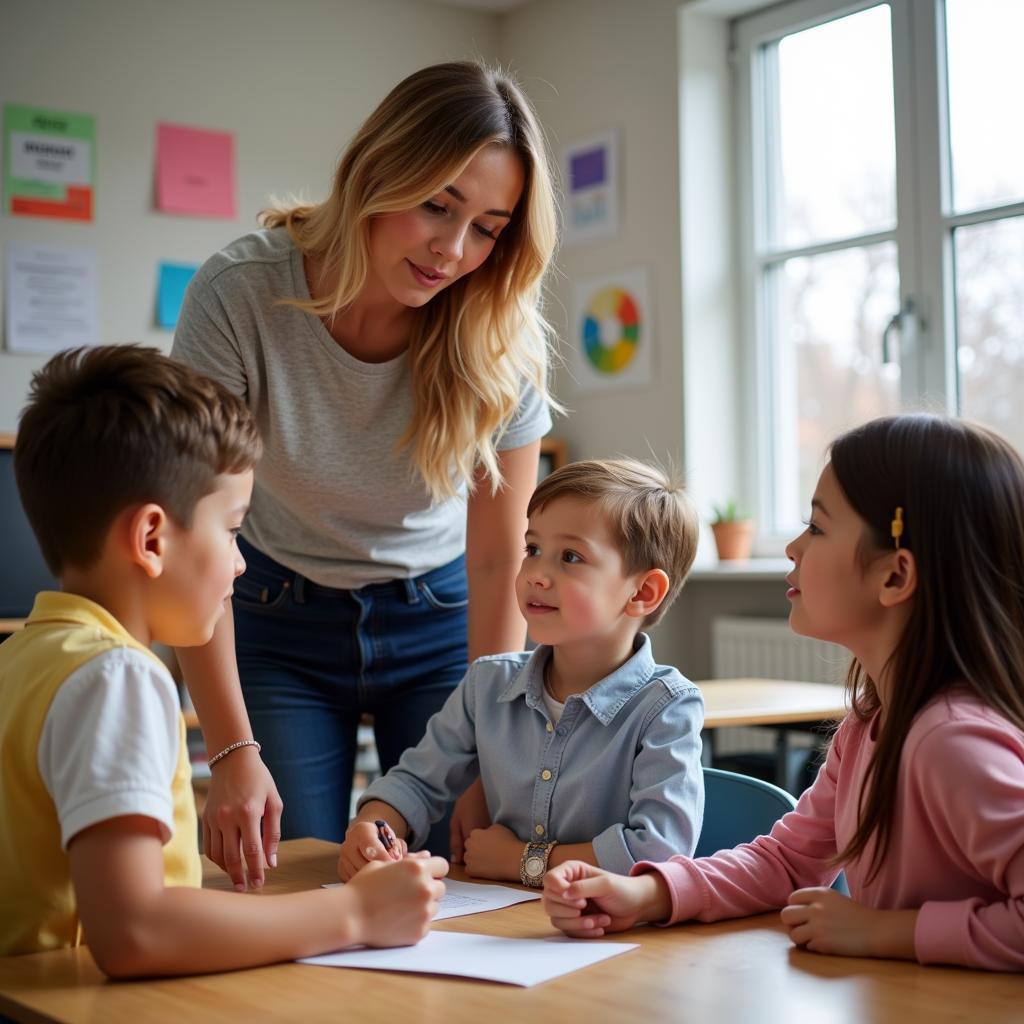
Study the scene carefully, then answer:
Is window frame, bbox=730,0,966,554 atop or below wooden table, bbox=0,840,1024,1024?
atop

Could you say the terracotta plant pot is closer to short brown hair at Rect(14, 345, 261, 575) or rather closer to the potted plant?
the potted plant

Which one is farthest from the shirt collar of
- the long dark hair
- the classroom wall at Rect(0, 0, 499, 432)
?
the classroom wall at Rect(0, 0, 499, 432)

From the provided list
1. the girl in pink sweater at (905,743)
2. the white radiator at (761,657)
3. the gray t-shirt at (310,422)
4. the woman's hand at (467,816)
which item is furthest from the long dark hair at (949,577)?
the white radiator at (761,657)

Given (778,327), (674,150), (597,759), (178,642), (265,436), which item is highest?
(674,150)

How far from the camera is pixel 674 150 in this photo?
4.37 meters

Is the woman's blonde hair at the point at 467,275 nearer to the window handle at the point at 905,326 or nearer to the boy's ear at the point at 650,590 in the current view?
the boy's ear at the point at 650,590

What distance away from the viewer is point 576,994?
3.04ft

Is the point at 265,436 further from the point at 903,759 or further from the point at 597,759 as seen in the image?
the point at 903,759

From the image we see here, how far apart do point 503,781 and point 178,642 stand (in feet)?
1.74

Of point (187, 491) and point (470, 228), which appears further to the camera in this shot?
point (470, 228)

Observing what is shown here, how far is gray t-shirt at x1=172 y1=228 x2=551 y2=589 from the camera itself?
1.66 meters

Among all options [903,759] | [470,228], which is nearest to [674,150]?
[470,228]

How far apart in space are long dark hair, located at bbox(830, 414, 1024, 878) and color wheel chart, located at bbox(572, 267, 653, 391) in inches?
131

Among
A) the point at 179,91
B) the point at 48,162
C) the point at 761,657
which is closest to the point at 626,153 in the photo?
the point at 179,91
